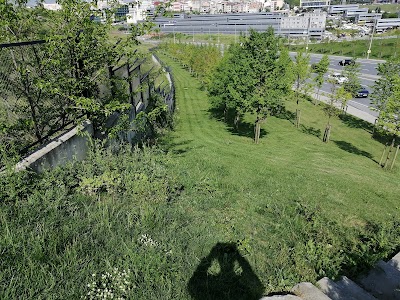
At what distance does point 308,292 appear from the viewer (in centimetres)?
371

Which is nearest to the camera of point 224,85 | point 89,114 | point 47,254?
point 47,254

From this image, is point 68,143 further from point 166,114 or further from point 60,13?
point 166,114

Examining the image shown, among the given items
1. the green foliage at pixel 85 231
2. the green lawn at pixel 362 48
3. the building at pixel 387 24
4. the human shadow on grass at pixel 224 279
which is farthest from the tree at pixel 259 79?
the building at pixel 387 24

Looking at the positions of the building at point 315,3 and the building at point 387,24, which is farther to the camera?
the building at point 315,3

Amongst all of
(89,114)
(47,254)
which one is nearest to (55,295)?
(47,254)

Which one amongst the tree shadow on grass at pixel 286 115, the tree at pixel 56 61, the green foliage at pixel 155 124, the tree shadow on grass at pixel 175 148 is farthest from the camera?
the tree shadow on grass at pixel 286 115

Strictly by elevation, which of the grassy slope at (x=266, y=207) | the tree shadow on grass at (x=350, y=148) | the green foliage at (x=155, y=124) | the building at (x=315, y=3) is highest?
the building at (x=315, y=3)

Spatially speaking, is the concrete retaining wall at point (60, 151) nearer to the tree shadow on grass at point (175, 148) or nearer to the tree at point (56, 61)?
the tree at point (56, 61)

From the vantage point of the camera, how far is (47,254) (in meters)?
3.44

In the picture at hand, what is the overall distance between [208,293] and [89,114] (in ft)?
15.8

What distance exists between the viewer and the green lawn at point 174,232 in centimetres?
333

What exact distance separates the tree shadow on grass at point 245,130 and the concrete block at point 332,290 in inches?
680

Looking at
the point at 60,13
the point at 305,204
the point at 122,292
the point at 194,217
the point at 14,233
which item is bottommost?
the point at 305,204

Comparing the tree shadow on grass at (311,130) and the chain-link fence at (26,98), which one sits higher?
the chain-link fence at (26,98)
